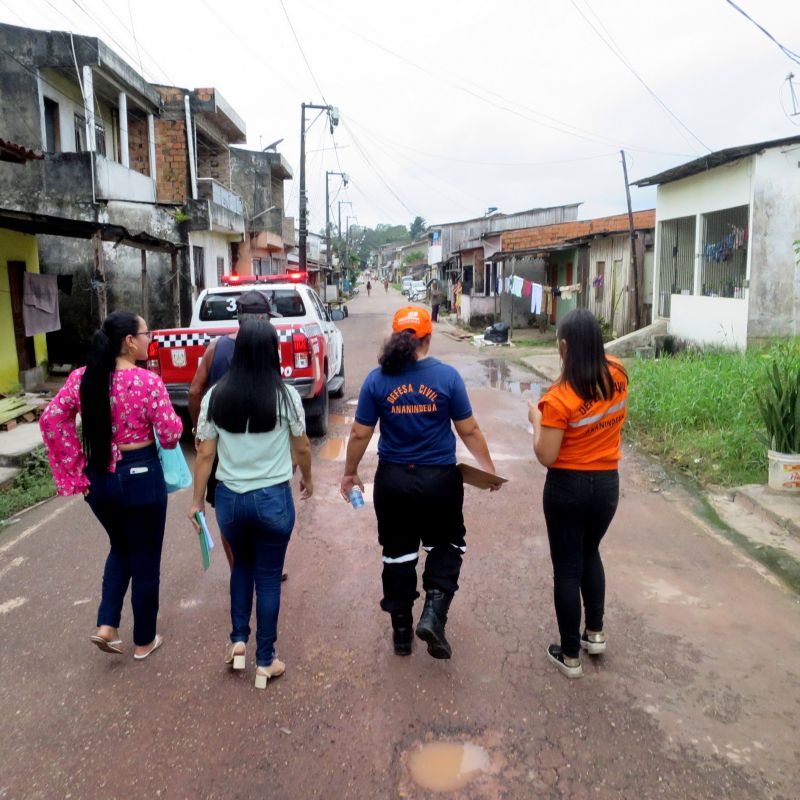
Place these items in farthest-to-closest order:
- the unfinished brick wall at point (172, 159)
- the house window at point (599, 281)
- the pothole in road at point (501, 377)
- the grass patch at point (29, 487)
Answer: the house window at point (599, 281)
the unfinished brick wall at point (172, 159)
the pothole in road at point (501, 377)
the grass patch at point (29, 487)

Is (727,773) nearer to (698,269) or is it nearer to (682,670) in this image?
(682,670)

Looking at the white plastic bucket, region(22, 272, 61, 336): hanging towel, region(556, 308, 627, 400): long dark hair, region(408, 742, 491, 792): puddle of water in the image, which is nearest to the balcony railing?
region(22, 272, 61, 336): hanging towel

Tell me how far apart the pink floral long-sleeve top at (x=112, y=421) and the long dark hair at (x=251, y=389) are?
288mm

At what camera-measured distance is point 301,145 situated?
28688 millimetres

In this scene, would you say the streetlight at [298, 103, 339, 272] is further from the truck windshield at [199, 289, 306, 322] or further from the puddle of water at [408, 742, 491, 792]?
the puddle of water at [408, 742, 491, 792]

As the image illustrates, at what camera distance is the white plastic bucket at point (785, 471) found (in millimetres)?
6199

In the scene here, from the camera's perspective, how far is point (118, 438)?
3506 mm

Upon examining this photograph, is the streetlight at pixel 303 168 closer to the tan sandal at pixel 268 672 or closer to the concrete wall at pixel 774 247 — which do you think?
the concrete wall at pixel 774 247

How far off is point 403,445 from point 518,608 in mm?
1373

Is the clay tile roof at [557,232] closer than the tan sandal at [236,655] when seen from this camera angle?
No

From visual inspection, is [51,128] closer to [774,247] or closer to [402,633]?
[774,247]

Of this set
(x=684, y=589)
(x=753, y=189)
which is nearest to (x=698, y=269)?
(x=753, y=189)

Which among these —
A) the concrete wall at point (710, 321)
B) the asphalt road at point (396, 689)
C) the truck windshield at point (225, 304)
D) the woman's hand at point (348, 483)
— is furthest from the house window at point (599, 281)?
the woman's hand at point (348, 483)

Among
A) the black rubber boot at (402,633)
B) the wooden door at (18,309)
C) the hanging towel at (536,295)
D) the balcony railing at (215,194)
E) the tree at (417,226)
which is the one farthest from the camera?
the tree at (417,226)
